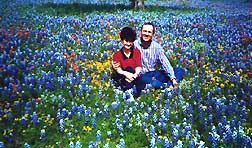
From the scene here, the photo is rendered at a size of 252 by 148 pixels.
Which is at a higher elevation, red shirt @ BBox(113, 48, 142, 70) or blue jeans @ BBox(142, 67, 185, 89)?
red shirt @ BBox(113, 48, 142, 70)

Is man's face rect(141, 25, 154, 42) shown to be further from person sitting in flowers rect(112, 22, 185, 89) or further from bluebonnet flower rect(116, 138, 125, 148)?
bluebonnet flower rect(116, 138, 125, 148)

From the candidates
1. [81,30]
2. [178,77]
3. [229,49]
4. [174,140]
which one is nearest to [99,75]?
[178,77]

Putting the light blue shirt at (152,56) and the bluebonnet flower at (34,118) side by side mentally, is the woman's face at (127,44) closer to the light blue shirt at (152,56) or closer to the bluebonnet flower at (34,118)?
the light blue shirt at (152,56)

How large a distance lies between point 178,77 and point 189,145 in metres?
3.46

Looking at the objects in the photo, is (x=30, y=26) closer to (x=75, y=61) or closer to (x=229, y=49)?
(x=75, y=61)

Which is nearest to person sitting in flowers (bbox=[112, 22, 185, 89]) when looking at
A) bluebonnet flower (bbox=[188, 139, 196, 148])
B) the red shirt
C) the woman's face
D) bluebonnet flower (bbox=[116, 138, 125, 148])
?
the red shirt

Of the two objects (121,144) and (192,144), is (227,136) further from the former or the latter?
(121,144)

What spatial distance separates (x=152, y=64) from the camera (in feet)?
30.8

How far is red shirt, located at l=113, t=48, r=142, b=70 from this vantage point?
345 inches

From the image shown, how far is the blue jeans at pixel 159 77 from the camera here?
866cm

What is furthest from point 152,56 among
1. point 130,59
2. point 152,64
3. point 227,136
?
point 227,136

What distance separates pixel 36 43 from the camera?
11914mm

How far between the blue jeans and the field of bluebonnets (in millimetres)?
210

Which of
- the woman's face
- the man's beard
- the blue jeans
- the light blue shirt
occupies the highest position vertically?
the woman's face
